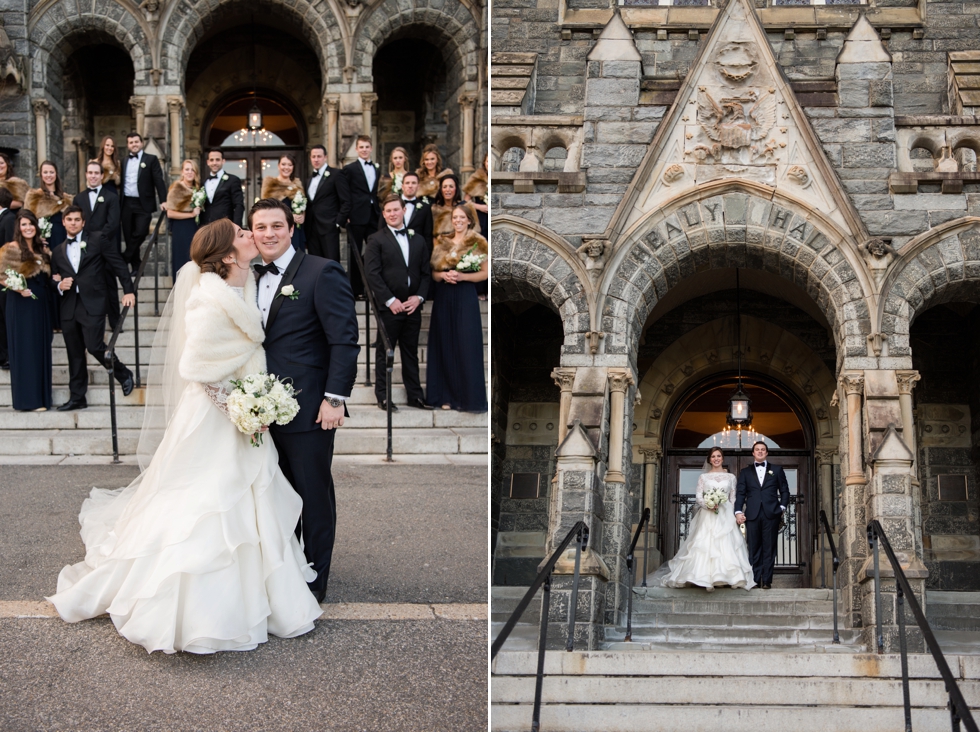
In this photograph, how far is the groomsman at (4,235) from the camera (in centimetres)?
1119

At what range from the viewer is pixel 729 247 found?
11.1m

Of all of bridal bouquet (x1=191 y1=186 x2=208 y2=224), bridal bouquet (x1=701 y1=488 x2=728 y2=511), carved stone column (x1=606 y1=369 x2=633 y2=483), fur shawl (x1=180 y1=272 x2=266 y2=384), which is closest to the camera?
fur shawl (x1=180 y1=272 x2=266 y2=384)

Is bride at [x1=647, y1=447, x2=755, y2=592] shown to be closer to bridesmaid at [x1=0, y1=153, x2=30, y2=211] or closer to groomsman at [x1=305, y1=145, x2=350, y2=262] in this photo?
groomsman at [x1=305, y1=145, x2=350, y2=262]

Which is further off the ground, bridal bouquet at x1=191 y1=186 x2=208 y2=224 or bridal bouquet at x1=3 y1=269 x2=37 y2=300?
bridal bouquet at x1=191 y1=186 x2=208 y2=224

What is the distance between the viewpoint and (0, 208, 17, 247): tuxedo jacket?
11625mm

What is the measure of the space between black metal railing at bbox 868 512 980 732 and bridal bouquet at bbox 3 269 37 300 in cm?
804

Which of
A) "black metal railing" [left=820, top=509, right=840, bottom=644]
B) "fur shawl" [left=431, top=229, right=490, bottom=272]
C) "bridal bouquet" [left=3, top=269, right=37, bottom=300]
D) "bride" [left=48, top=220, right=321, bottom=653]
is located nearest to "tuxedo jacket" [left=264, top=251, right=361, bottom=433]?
"bride" [left=48, top=220, right=321, bottom=653]

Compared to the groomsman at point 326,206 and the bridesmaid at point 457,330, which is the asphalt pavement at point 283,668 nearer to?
the bridesmaid at point 457,330

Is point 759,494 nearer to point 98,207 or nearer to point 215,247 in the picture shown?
point 98,207

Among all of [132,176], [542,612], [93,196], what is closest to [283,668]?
[542,612]

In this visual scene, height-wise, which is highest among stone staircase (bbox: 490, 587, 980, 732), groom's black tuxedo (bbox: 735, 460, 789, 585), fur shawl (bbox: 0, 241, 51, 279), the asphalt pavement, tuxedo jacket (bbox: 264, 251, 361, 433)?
fur shawl (bbox: 0, 241, 51, 279)

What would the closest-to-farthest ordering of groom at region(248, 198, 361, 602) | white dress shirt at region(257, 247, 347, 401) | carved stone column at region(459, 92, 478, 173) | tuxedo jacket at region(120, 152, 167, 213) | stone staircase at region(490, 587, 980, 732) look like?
groom at region(248, 198, 361, 602)
white dress shirt at region(257, 247, 347, 401)
stone staircase at region(490, 587, 980, 732)
tuxedo jacket at region(120, 152, 167, 213)
carved stone column at region(459, 92, 478, 173)

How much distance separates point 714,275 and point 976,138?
323 centimetres

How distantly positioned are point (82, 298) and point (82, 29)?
7.33m
